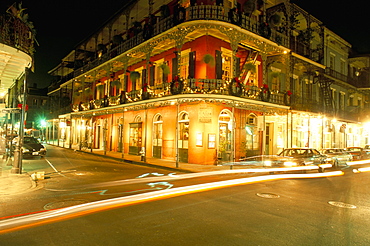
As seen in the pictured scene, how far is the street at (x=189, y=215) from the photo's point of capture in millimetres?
4609

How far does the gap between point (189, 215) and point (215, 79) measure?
10961mm

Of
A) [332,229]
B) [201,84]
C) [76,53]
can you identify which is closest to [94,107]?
[76,53]

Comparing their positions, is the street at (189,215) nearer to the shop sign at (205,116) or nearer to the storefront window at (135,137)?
the shop sign at (205,116)

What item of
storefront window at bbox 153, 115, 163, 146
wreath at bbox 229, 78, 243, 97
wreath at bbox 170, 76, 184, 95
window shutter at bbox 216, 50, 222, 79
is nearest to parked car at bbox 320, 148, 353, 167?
wreath at bbox 229, 78, 243, 97

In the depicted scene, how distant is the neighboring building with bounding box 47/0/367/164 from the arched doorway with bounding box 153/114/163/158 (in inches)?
3.1

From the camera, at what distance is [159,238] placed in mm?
4574

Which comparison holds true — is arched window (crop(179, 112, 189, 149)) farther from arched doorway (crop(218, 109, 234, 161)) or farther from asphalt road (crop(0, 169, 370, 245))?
asphalt road (crop(0, 169, 370, 245))

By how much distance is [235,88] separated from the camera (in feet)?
51.7

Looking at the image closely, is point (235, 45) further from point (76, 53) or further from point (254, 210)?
point (76, 53)

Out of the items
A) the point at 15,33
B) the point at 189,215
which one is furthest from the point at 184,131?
the point at 189,215

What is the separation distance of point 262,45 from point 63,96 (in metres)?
31.6

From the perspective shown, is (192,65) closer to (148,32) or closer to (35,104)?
(148,32)

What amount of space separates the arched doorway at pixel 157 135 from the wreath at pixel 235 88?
6.60m

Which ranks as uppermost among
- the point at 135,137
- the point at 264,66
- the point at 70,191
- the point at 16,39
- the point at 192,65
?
the point at 264,66
